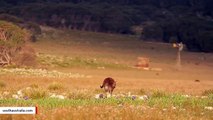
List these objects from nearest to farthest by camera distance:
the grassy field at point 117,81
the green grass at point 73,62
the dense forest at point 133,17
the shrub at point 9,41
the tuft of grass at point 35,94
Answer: the grassy field at point 117,81, the tuft of grass at point 35,94, the shrub at point 9,41, the green grass at point 73,62, the dense forest at point 133,17

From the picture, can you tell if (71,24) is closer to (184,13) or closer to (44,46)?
(184,13)

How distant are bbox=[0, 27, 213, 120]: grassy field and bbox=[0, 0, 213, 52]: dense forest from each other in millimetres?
6916

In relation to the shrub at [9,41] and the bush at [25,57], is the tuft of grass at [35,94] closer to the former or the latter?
the shrub at [9,41]

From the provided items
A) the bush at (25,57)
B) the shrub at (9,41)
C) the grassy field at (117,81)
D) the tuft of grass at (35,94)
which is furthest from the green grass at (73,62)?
the tuft of grass at (35,94)

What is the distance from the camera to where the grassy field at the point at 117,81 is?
1354cm

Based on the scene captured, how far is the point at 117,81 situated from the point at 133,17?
94.8 meters

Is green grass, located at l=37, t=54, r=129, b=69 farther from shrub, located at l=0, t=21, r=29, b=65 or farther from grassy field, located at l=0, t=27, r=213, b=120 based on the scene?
shrub, located at l=0, t=21, r=29, b=65

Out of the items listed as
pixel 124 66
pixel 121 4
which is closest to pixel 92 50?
pixel 124 66

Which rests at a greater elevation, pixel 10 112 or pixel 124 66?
pixel 10 112

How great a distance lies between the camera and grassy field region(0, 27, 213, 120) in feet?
44.4

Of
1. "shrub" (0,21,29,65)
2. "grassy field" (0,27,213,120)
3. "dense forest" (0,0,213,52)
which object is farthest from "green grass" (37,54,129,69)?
"dense forest" (0,0,213,52)

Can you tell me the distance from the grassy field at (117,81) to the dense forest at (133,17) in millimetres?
6916

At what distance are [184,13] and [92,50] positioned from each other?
64.5 meters

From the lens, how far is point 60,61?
54.7 meters
